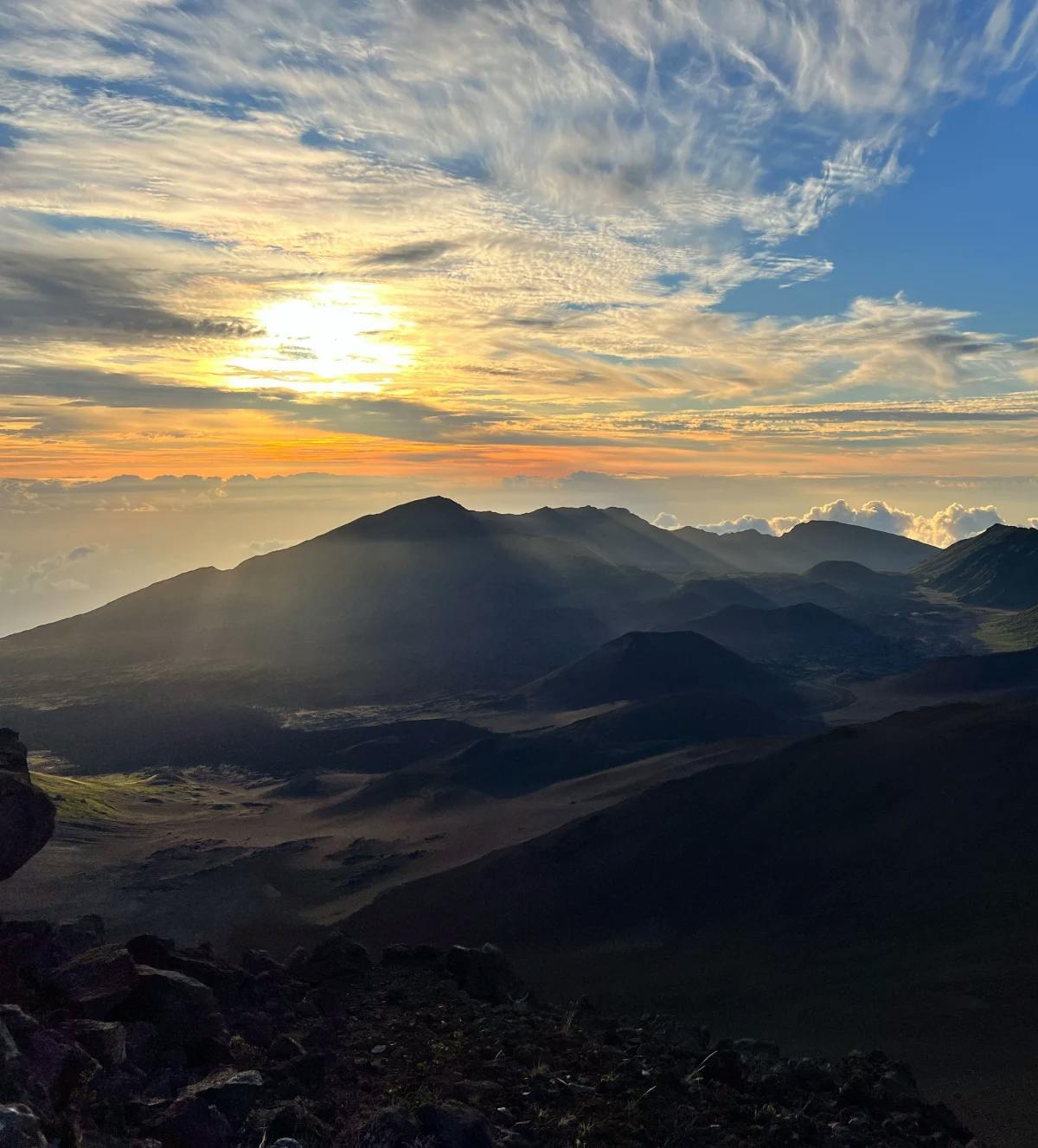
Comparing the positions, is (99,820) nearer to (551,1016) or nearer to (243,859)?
(243,859)

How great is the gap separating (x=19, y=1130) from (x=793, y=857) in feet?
143

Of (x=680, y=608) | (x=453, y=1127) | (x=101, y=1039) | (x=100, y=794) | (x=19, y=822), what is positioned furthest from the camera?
(x=680, y=608)

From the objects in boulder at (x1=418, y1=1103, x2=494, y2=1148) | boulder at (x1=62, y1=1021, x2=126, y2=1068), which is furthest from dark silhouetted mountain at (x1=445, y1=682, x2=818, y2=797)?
boulder at (x1=418, y1=1103, x2=494, y2=1148)

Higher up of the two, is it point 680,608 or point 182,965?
point 680,608

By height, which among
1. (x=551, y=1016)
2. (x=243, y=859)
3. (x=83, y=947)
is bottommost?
(x=243, y=859)

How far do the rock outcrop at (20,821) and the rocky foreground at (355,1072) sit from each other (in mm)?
2482

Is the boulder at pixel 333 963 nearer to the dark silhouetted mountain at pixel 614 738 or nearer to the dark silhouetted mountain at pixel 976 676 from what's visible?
the dark silhouetted mountain at pixel 614 738

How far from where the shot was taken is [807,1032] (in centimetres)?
3028

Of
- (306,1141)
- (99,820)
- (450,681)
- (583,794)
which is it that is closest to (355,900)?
(583,794)

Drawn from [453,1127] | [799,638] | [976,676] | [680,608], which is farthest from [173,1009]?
[680,608]

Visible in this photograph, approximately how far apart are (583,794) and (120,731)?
233 feet

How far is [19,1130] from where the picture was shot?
10.5 m

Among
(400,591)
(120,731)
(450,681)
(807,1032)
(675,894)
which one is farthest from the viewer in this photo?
(400,591)

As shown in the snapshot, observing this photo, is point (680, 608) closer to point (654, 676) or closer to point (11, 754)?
point (654, 676)
